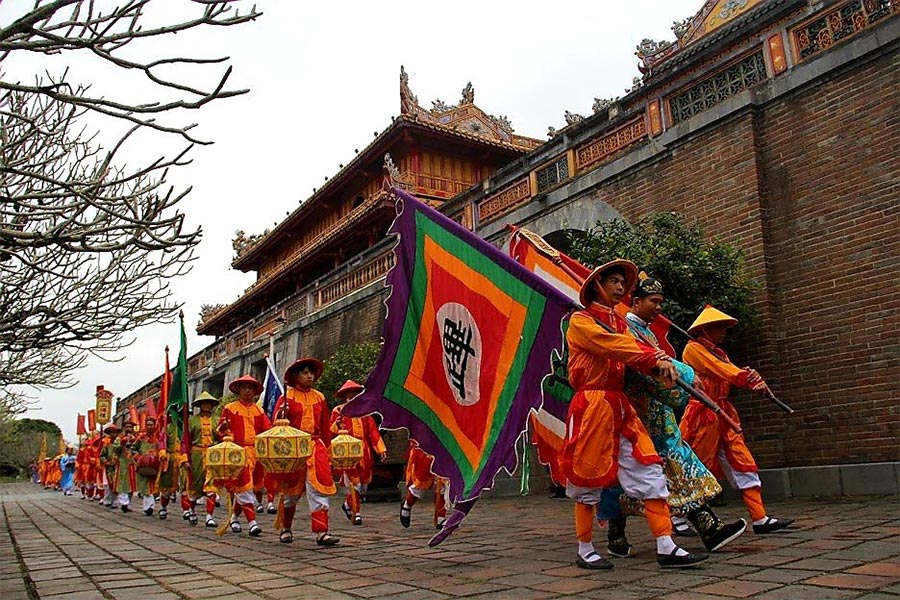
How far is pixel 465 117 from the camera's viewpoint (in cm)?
2302

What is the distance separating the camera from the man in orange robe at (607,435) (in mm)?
4137

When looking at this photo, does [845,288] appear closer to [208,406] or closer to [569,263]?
[569,263]

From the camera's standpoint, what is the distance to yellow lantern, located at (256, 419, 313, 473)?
248 inches

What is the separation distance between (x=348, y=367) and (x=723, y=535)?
10.1 meters

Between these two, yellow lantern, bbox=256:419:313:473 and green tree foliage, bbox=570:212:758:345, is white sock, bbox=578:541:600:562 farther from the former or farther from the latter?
green tree foliage, bbox=570:212:758:345

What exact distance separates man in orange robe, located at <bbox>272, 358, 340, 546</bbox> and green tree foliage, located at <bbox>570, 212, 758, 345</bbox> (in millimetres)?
3413

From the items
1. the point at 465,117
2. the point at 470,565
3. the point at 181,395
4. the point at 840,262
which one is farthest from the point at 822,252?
the point at 465,117

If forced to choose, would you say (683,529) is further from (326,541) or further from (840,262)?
(840,262)

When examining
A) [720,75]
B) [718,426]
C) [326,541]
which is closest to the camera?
[718,426]

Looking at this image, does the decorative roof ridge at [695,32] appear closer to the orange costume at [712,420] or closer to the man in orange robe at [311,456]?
the orange costume at [712,420]

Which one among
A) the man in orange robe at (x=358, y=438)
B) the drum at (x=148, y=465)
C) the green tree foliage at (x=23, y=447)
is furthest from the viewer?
the green tree foliage at (x=23, y=447)

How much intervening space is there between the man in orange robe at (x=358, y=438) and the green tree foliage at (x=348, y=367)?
3.33 m

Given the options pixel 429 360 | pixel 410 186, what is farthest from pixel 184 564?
pixel 410 186

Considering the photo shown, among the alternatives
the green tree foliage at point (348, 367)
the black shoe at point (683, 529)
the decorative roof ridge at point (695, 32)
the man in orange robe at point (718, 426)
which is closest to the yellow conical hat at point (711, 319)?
the man in orange robe at point (718, 426)
